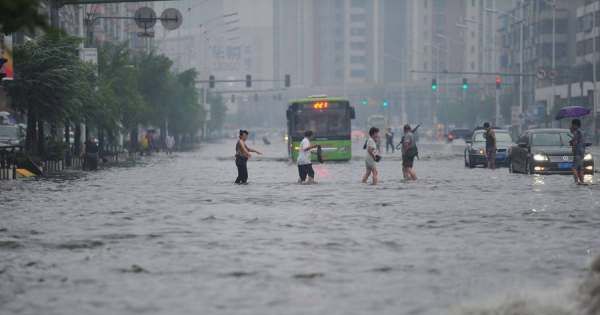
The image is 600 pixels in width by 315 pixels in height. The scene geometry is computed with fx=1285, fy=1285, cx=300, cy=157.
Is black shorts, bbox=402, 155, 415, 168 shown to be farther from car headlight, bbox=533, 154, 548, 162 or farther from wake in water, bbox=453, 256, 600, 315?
wake in water, bbox=453, 256, 600, 315

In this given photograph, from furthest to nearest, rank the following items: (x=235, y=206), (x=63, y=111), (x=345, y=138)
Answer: (x=345, y=138)
(x=63, y=111)
(x=235, y=206)

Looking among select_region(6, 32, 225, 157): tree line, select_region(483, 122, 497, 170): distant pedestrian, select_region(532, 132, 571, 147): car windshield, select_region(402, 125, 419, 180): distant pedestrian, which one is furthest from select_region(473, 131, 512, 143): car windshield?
select_region(6, 32, 225, 157): tree line

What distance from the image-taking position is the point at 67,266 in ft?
44.2

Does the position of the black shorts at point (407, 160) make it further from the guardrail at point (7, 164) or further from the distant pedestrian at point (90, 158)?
the distant pedestrian at point (90, 158)

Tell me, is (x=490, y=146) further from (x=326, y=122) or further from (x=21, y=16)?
(x=21, y=16)

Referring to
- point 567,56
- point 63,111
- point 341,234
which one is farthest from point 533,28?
point 341,234

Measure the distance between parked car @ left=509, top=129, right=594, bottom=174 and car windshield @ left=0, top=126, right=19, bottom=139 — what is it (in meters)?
23.0

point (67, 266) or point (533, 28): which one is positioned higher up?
point (533, 28)

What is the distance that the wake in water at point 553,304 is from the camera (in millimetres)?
9117

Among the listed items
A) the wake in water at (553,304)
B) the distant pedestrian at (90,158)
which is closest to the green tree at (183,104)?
the distant pedestrian at (90,158)

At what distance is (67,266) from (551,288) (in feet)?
17.0

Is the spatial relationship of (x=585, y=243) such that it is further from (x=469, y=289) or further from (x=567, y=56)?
(x=567, y=56)

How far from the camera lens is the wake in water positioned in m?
9.12

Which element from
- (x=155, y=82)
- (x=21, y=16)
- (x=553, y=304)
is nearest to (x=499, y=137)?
(x=21, y=16)
